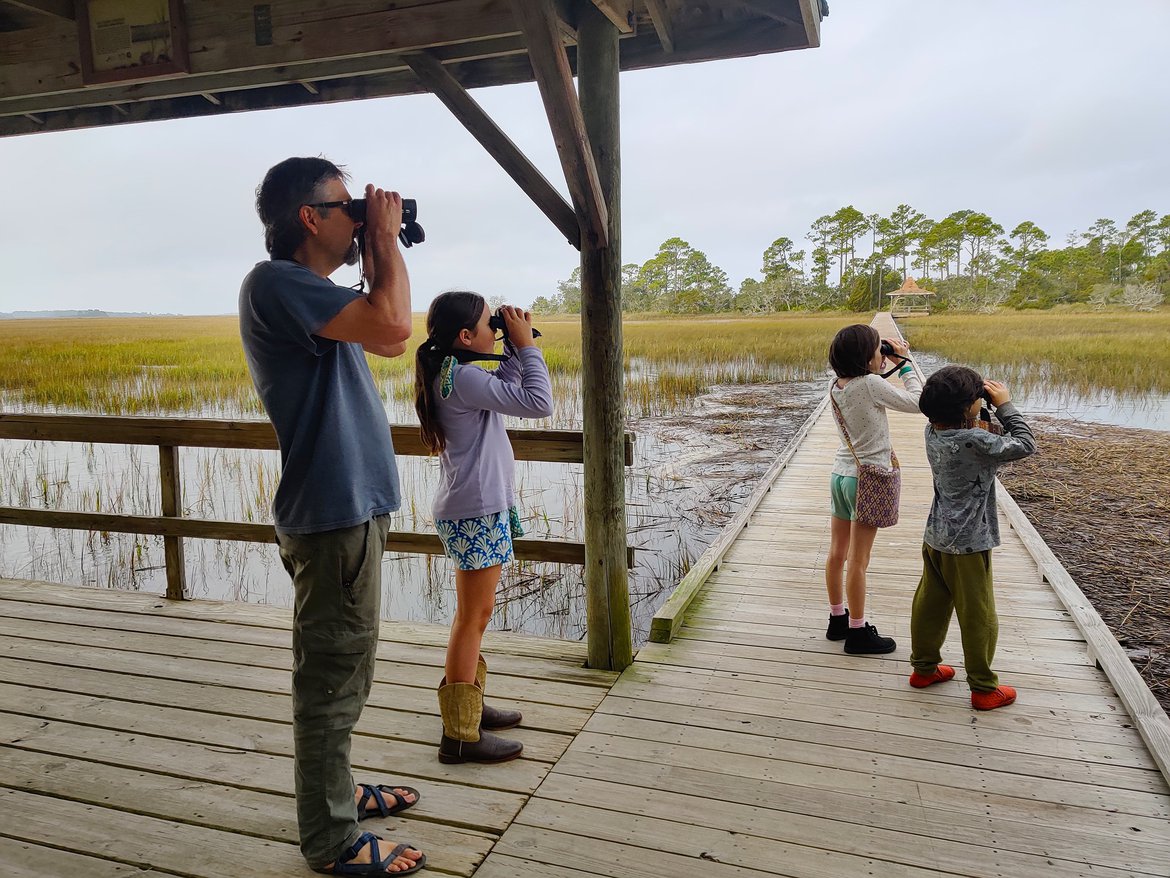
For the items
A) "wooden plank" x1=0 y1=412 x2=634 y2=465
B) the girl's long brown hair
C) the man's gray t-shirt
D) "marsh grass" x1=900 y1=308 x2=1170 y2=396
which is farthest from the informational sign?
"marsh grass" x1=900 y1=308 x2=1170 y2=396

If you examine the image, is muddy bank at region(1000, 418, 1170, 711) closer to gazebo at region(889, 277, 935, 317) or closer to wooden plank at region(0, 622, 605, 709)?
wooden plank at region(0, 622, 605, 709)

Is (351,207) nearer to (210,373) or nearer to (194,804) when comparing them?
(194,804)

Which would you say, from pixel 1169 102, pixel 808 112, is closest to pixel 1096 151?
pixel 1169 102

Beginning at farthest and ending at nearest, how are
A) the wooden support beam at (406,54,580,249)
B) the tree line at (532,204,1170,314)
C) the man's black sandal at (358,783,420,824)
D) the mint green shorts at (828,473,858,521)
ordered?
the tree line at (532,204,1170,314)
the mint green shorts at (828,473,858,521)
the wooden support beam at (406,54,580,249)
the man's black sandal at (358,783,420,824)

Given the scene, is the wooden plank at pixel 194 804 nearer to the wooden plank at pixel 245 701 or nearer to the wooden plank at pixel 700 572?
the wooden plank at pixel 245 701

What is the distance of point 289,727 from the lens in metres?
2.43

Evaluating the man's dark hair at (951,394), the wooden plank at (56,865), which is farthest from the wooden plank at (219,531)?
the wooden plank at (56,865)

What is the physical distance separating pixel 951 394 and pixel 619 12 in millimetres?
1645

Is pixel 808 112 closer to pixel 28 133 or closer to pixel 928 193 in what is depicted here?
pixel 928 193

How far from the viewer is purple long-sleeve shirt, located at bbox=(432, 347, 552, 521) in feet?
6.71

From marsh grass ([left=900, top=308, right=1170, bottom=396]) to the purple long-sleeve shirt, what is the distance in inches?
566

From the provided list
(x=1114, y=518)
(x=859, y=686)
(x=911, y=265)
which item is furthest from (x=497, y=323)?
(x=911, y=265)

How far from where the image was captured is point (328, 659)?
1623 mm

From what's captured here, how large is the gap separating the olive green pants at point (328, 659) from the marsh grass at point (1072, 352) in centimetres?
1495
